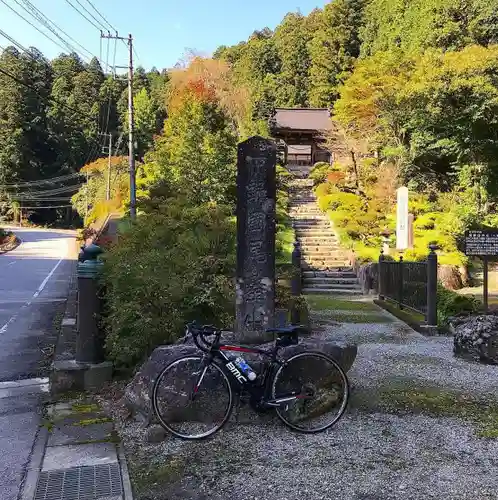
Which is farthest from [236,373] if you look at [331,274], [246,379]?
[331,274]

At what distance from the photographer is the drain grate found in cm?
313

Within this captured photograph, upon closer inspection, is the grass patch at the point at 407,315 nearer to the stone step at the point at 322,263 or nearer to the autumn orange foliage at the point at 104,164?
the stone step at the point at 322,263

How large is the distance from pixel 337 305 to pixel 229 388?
344 inches

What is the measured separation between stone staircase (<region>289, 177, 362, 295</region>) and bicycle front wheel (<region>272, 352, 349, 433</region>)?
436 inches

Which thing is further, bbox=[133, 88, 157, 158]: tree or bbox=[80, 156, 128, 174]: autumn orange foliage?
bbox=[133, 88, 157, 158]: tree

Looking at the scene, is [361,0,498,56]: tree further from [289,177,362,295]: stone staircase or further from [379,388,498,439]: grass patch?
[379,388,498,439]: grass patch

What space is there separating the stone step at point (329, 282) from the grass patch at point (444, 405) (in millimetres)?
10961

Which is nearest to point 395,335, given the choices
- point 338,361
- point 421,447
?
point 338,361

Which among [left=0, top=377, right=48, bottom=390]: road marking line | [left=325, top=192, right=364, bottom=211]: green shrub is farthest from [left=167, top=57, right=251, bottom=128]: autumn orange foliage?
[left=0, top=377, right=48, bottom=390]: road marking line

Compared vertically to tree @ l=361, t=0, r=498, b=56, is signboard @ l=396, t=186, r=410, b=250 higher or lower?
lower

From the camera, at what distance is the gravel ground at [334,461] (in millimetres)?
3045

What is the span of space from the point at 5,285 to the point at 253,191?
50.9 ft

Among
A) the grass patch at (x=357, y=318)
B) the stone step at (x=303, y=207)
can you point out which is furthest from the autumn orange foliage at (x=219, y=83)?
the grass patch at (x=357, y=318)

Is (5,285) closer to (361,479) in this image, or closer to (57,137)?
(361,479)
